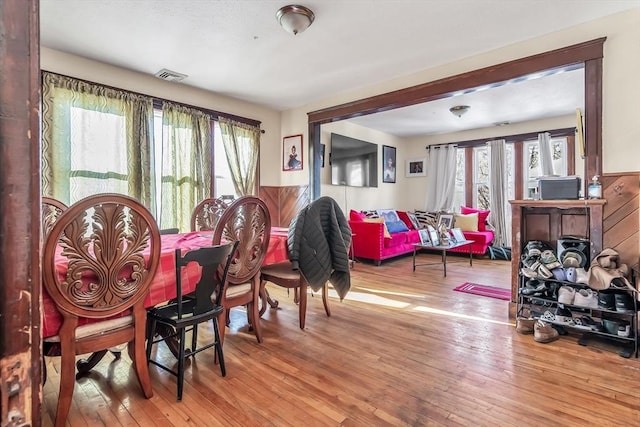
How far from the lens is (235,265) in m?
2.14

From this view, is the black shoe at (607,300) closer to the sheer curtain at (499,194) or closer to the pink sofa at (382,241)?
the pink sofa at (382,241)

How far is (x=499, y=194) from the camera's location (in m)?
6.30

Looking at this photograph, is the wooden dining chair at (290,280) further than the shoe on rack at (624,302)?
Yes

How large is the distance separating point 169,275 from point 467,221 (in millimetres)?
5564

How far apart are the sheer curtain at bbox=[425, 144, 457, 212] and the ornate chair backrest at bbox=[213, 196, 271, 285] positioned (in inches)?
220

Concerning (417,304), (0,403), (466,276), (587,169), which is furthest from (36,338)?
(466,276)

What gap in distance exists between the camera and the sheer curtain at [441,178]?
6.91m

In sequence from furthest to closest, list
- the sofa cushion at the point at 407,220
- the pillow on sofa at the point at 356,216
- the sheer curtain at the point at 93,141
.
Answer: the sofa cushion at the point at 407,220 → the pillow on sofa at the point at 356,216 → the sheer curtain at the point at 93,141

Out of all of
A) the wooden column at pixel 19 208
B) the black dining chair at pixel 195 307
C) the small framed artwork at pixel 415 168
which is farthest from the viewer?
the small framed artwork at pixel 415 168

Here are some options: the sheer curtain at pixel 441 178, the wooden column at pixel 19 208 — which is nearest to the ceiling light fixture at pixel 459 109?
the sheer curtain at pixel 441 178

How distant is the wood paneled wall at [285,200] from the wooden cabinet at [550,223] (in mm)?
2848

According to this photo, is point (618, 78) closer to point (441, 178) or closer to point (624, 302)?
point (624, 302)

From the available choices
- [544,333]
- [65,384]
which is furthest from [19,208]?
[544,333]

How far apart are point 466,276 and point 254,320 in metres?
3.18
